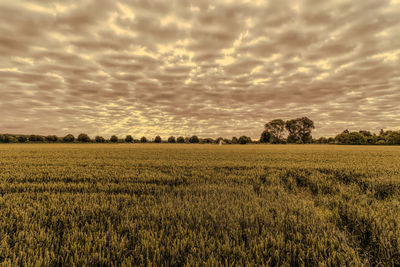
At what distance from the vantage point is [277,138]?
107m

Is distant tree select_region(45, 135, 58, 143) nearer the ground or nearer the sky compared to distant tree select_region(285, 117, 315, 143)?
nearer the ground

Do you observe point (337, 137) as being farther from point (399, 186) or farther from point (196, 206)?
point (196, 206)

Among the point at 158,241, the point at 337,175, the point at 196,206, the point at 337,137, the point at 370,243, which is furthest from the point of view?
the point at 337,137

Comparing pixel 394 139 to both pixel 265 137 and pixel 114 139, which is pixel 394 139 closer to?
pixel 265 137

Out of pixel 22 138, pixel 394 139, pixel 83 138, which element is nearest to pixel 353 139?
pixel 394 139

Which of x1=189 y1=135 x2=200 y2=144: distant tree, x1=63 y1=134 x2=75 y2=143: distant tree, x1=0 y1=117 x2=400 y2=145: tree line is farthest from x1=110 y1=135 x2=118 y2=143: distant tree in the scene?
x1=189 y1=135 x2=200 y2=144: distant tree

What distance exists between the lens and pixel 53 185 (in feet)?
20.1

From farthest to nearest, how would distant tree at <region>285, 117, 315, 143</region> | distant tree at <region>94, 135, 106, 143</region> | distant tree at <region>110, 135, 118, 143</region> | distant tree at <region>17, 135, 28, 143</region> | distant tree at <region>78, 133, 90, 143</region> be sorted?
distant tree at <region>285, 117, 315, 143</region>, distant tree at <region>110, 135, 118, 143</region>, distant tree at <region>94, 135, 106, 143</region>, distant tree at <region>78, 133, 90, 143</region>, distant tree at <region>17, 135, 28, 143</region>

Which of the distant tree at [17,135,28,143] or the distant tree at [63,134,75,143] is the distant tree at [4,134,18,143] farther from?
the distant tree at [63,134,75,143]

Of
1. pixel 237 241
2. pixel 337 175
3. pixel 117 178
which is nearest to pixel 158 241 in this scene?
pixel 237 241

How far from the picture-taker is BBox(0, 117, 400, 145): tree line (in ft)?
262

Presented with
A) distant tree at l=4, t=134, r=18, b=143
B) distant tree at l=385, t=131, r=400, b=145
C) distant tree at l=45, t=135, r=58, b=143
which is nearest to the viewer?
distant tree at l=385, t=131, r=400, b=145

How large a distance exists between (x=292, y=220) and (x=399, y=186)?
7.06m

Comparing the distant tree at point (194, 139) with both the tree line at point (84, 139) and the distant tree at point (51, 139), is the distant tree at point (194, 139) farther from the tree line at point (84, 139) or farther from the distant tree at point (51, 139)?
the distant tree at point (51, 139)
